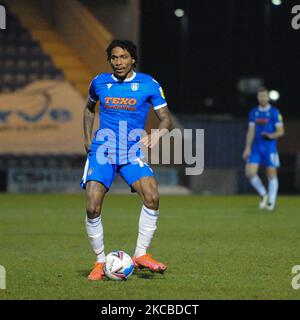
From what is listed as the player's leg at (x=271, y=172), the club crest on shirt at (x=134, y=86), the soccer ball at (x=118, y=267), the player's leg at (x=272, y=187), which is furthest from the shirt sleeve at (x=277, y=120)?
the soccer ball at (x=118, y=267)

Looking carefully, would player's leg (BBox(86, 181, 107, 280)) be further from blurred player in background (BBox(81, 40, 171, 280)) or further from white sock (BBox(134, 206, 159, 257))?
white sock (BBox(134, 206, 159, 257))

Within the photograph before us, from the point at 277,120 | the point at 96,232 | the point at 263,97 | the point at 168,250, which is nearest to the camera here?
the point at 96,232

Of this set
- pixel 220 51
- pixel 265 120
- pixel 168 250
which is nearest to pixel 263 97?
pixel 265 120

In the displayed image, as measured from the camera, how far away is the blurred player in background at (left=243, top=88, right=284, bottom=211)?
17812 mm

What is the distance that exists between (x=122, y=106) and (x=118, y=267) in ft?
4.86

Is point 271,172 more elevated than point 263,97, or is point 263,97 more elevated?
point 263,97

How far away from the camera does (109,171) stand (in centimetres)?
866

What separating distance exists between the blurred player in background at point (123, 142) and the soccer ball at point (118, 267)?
0.19 m

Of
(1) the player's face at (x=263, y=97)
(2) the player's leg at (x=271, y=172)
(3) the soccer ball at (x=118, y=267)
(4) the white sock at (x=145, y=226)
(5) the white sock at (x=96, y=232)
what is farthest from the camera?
(2) the player's leg at (x=271, y=172)

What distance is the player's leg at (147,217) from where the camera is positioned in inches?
340

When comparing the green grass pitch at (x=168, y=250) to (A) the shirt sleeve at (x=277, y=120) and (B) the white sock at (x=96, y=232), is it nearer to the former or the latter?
(B) the white sock at (x=96, y=232)

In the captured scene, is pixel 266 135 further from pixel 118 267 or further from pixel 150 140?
pixel 118 267

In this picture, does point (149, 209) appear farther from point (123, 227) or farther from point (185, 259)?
point (123, 227)
